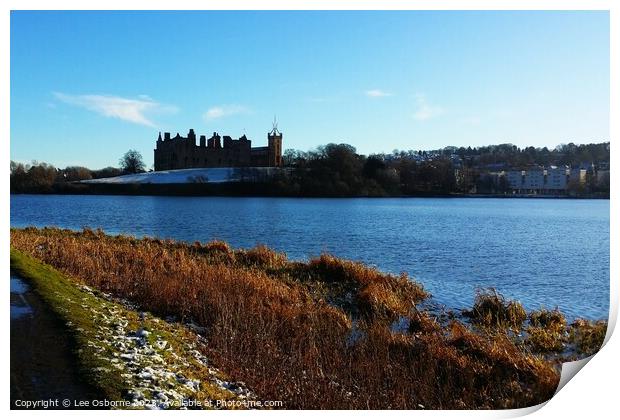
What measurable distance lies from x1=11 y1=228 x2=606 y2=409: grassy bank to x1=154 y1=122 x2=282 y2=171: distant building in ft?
8.69

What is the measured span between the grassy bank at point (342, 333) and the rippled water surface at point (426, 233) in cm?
184

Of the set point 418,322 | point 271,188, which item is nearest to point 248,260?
point 271,188

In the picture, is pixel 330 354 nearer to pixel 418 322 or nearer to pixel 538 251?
pixel 418 322

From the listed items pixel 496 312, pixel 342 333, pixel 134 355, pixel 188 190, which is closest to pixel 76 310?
pixel 134 355

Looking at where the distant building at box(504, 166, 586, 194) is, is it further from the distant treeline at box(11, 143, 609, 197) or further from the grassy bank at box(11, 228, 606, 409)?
the grassy bank at box(11, 228, 606, 409)

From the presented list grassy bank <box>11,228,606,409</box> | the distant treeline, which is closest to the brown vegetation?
grassy bank <box>11,228,606,409</box>

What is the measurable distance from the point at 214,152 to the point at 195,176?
3.38m

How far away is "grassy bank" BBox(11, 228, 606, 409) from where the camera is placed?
6625 millimetres

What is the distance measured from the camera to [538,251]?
60.8 ft

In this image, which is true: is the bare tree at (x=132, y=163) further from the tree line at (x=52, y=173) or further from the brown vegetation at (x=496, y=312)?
the brown vegetation at (x=496, y=312)

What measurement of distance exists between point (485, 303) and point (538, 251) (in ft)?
30.3

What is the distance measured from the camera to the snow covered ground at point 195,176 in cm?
1416

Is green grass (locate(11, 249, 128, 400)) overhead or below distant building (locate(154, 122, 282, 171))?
below

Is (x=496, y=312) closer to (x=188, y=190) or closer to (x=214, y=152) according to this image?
(x=214, y=152)
